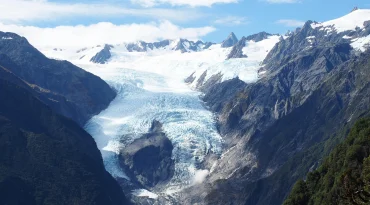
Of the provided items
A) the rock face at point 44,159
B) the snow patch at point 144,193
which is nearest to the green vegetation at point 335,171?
the rock face at point 44,159

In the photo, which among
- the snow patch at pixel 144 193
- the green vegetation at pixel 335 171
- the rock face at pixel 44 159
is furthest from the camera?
the snow patch at pixel 144 193

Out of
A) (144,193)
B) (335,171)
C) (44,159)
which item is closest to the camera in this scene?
(335,171)

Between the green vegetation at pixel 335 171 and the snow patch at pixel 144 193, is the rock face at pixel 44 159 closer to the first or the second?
the snow patch at pixel 144 193

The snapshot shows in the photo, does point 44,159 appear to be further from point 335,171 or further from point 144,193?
point 335,171

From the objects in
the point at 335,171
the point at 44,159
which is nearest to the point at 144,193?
the point at 44,159

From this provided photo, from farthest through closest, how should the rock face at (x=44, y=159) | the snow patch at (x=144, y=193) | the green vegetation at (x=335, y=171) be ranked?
the snow patch at (x=144, y=193)
the rock face at (x=44, y=159)
the green vegetation at (x=335, y=171)

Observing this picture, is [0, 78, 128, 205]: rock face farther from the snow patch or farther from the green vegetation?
the green vegetation

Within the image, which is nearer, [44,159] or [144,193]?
[44,159]

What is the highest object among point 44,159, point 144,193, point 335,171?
point 335,171

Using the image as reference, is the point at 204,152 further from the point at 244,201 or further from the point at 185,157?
the point at 244,201
